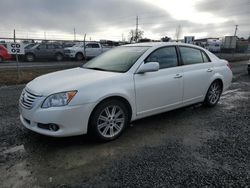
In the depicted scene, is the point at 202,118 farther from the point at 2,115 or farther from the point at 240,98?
the point at 2,115

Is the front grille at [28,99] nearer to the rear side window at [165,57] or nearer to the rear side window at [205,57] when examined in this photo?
the rear side window at [165,57]

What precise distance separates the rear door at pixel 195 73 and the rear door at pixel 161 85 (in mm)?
210

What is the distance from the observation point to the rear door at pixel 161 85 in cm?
426

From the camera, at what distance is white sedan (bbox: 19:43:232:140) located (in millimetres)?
3535

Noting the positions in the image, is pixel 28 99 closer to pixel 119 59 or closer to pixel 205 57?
pixel 119 59

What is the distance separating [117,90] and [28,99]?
1.38m

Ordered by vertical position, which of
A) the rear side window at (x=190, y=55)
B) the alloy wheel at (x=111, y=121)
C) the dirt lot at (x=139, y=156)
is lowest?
the dirt lot at (x=139, y=156)

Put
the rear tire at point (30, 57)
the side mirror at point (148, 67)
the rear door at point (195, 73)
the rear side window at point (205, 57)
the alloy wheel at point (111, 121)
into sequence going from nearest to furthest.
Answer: the alloy wheel at point (111, 121), the side mirror at point (148, 67), the rear door at point (195, 73), the rear side window at point (205, 57), the rear tire at point (30, 57)

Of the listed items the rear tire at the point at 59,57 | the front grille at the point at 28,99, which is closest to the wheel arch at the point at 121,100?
the front grille at the point at 28,99

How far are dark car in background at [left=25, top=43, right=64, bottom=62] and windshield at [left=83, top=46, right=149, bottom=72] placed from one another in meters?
16.9

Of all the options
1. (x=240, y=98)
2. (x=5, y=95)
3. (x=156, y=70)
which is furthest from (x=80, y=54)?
(x=156, y=70)

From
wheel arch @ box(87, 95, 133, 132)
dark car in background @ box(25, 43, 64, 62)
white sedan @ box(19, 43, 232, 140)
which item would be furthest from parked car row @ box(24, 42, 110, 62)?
wheel arch @ box(87, 95, 133, 132)

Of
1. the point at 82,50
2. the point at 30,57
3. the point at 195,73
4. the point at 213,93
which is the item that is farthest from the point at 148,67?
the point at 82,50

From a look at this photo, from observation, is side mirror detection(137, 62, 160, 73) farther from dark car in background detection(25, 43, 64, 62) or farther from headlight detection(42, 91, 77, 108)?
dark car in background detection(25, 43, 64, 62)
